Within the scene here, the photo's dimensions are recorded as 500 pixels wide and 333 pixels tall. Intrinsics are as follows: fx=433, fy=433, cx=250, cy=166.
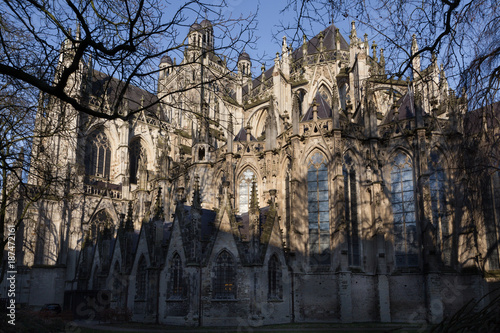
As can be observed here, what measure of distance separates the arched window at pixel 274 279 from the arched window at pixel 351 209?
3942 millimetres

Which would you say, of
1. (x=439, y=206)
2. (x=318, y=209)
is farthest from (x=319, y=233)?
(x=439, y=206)

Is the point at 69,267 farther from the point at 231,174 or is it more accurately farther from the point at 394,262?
the point at 394,262

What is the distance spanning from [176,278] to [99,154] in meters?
23.7

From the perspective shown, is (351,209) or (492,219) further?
(492,219)

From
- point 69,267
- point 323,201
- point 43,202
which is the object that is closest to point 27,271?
point 69,267

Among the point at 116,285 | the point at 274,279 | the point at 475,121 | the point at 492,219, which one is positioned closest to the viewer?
the point at 475,121

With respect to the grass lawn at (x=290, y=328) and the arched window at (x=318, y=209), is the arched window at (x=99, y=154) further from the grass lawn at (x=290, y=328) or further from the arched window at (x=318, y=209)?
the arched window at (x=318, y=209)

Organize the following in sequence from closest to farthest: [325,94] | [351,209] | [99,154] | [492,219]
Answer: [351,209]
[492,219]
[325,94]
[99,154]

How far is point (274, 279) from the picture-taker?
2241 centimetres

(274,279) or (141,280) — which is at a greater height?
(274,279)

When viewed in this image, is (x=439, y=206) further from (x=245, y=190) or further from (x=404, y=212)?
(x=245, y=190)

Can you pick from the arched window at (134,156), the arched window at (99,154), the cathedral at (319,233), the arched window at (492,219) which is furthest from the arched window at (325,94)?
the arched window at (99,154)

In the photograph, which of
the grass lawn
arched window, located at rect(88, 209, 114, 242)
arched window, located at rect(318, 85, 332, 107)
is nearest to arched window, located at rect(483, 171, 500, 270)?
the grass lawn

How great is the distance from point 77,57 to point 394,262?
68.7 ft
